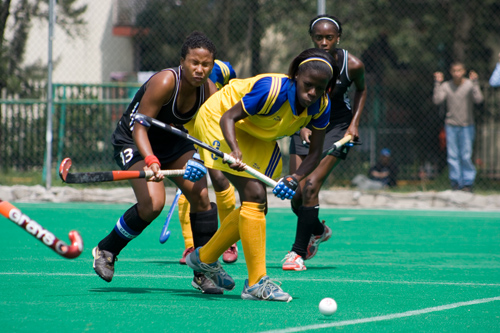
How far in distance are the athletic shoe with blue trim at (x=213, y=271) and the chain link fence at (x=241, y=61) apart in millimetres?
6440

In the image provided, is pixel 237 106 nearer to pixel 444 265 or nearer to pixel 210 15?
pixel 444 265

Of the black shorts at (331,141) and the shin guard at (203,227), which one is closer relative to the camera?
the shin guard at (203,227)

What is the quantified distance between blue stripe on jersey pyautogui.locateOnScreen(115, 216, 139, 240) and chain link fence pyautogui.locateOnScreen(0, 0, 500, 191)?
6.27 m

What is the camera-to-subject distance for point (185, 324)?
3691 mm

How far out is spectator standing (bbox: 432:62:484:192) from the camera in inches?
422

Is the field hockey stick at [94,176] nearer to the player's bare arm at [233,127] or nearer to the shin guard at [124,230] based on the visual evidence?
the player's bare arm at [233,127]

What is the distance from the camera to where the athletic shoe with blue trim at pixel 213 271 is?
184 inches

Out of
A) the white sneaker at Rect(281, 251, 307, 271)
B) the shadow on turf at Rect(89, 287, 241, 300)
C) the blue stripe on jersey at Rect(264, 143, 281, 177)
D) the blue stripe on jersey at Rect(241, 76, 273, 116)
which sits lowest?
the shadow on turf at Rect(89, 287, 241, 300)

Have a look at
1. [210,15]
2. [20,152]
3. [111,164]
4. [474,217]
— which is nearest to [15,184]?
[20,152]

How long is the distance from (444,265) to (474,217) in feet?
12.3

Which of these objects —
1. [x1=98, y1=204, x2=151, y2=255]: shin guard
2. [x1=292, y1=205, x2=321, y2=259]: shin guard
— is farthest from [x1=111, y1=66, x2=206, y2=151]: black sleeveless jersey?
[x1=292, y1=205, x2=321, y2=259]: shin guard

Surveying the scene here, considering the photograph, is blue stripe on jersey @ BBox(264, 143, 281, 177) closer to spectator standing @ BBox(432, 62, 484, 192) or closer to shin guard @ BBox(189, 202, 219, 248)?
shin guard @ BBox(189, 202, 219, 248)

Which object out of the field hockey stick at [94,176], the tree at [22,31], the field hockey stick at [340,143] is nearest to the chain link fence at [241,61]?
the tree at [22,31]

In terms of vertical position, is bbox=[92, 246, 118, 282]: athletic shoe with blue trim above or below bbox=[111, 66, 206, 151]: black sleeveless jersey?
below
